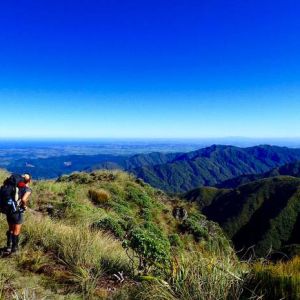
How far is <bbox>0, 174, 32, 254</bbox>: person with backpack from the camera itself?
9.09m

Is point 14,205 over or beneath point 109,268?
over

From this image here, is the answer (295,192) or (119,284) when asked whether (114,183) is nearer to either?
(119,284)

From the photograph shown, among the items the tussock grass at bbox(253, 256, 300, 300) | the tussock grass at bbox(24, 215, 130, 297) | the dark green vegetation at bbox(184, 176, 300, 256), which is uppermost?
the tussock grass at bbox(253, 256, 300, 300)

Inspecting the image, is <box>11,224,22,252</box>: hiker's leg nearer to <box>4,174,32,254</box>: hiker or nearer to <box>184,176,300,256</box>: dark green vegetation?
<box>4,174,32,254</box>: hiker

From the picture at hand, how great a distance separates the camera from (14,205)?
9422mm

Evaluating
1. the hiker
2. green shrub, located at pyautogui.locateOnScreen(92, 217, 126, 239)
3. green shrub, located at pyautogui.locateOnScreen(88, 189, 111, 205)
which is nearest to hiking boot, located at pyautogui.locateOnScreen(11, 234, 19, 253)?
the hiker

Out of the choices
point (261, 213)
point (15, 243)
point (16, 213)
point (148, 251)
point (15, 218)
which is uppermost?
point (16, 213)

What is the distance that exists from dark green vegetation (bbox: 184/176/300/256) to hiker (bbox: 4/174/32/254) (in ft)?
400

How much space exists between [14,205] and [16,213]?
0.21 meters

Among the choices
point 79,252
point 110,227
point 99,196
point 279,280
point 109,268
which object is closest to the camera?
point 279,280

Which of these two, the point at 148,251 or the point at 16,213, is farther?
the point at 16,213

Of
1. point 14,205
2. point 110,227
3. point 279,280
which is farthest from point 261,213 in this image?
point 279,280

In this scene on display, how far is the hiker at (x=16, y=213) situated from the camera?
356 inches

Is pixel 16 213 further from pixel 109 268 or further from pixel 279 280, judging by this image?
pixel 279 280
